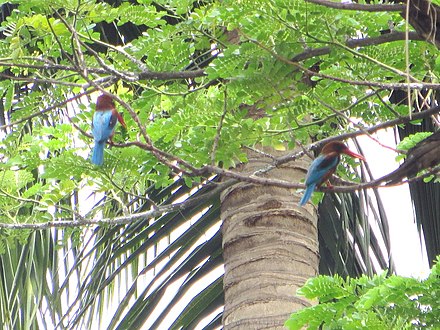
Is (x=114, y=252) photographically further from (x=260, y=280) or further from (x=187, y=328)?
(x=260, y=280)

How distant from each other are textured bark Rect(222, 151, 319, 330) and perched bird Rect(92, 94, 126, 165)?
0.78 metres

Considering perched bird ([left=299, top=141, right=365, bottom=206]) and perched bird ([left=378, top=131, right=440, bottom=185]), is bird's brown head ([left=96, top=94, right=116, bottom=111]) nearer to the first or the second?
perched bird ([left=299, top=141, right=365, bottom=206])

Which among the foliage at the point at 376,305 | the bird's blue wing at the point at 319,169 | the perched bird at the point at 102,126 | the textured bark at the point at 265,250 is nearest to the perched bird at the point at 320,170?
the bird's blue wing at the point at 319,169

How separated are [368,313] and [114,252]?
2529 millimetres

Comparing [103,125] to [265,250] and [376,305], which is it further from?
[376,305]

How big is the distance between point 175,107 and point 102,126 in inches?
14.6

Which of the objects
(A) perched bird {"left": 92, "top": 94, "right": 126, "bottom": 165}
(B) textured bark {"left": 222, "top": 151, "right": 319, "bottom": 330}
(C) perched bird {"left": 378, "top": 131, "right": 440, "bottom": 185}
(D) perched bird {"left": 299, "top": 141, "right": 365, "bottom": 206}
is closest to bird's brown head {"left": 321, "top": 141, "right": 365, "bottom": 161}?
(D) perched bird {"left": 299, "top": 141, "right": 365, "bottom": 206}

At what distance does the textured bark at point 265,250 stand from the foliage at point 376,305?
1.64 feet

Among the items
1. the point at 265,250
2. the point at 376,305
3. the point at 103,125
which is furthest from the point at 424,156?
the point at 103,125

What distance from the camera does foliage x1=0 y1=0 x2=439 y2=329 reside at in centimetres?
391

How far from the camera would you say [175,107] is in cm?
446

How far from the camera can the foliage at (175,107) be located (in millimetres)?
3910

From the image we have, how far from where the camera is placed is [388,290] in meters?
3.64

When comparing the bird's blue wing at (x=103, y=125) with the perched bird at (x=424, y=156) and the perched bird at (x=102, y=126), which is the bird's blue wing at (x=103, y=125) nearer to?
the perched bird at (x=102, y=126)
